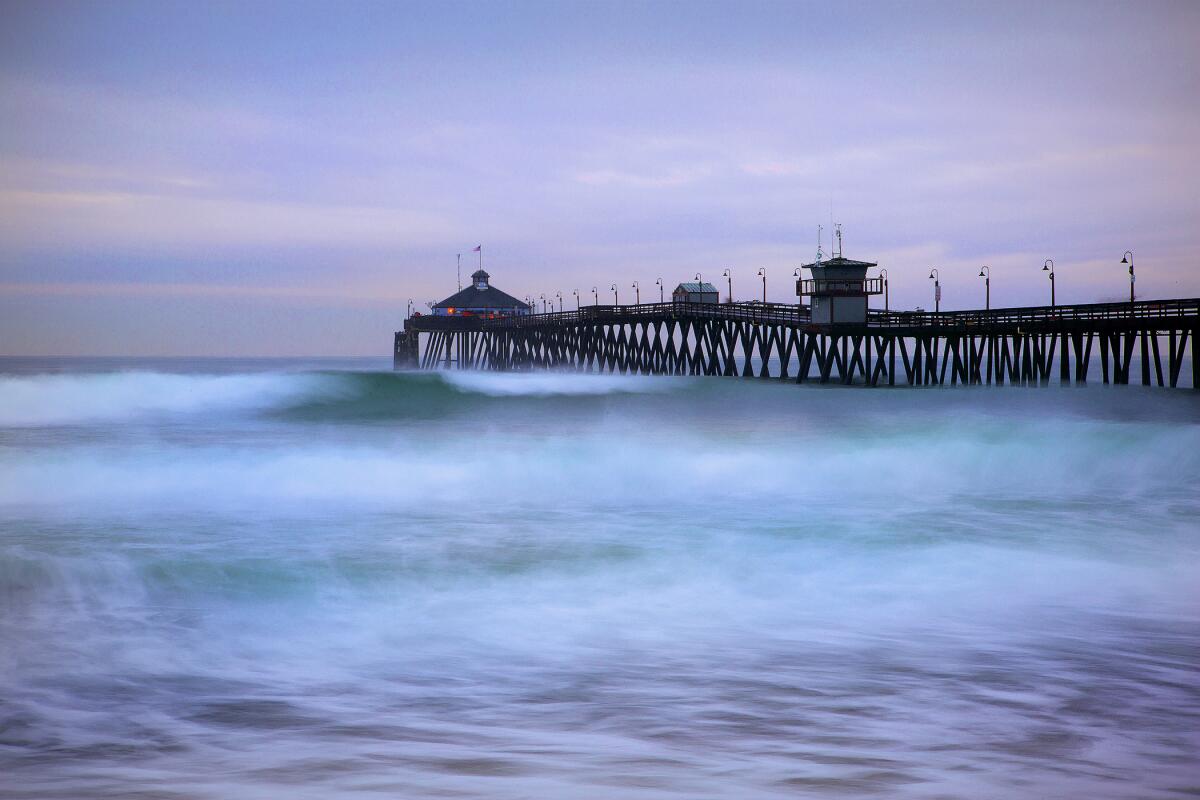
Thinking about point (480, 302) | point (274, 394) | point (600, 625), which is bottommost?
point (600, 625)

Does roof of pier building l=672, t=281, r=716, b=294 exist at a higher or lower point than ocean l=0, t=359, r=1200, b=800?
higher

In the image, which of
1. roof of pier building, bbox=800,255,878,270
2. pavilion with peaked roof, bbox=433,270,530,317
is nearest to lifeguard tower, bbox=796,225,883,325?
roof of pier building, bbox=800,255,878,270

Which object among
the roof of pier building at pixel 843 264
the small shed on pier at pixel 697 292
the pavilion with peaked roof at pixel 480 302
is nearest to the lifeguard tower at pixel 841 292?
the roof of pier building at pixel 843 264

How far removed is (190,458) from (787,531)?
11516mm

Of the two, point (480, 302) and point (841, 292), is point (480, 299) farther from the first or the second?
point (841, 292)

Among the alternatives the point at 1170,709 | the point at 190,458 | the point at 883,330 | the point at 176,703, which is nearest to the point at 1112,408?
the point at 883,330

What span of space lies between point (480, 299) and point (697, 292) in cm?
3428

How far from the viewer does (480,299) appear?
289ft

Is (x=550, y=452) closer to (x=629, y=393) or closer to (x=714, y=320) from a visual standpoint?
(x=629, y=393)

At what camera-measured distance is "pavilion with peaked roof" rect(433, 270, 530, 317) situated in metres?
86.2

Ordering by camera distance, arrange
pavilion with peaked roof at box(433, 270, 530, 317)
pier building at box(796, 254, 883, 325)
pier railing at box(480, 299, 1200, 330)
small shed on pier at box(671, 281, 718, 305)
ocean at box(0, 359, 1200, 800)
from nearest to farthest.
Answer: ocean at box(0, 359, 1200, 800) < pier railing at box(480, 299, 1200, 330) < pier building at box(796, 254, 883, 325) < small shed on pier at box(671, 281, 718, 305) < pavilion with peaked roof at box(433, 270, 530, 317)

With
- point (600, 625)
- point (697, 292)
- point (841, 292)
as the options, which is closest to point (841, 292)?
point (841, 292)

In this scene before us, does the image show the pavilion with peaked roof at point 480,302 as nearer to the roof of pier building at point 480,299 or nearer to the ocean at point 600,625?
the roof of pier building at point 480,299

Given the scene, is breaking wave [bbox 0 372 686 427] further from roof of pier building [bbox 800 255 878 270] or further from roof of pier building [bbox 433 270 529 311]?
roof of pier building [bbox 433 270 529 311]
